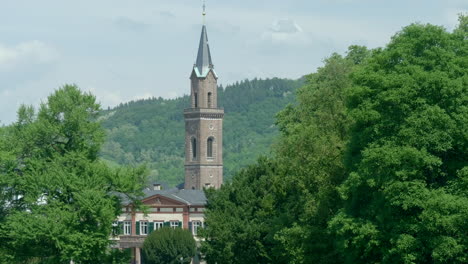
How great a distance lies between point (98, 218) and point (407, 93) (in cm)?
1831

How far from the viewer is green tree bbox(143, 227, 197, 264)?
363 ft

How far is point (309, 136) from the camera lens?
52031mm

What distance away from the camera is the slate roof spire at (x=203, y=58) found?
563ft

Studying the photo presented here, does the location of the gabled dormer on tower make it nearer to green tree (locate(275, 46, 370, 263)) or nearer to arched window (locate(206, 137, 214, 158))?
arched window (locate(206, 137, 214, 158))

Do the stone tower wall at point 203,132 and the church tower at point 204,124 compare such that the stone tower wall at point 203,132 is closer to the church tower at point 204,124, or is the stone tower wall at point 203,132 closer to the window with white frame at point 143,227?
the church tower at point 204,124

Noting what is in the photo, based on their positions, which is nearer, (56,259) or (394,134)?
(394,134)

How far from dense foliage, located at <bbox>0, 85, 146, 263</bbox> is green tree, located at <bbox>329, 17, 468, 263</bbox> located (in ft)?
47.1

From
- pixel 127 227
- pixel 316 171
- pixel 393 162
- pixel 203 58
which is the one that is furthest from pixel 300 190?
pixel 203 58

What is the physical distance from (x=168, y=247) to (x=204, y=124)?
206 ft

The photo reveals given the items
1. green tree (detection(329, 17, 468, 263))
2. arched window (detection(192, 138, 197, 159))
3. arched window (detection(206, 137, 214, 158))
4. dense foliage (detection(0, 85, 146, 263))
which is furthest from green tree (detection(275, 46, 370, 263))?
arched window (detection(192, 138, 197, 159))

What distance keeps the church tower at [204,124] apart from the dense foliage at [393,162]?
117 m

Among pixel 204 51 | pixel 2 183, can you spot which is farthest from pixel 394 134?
pixel 204 51

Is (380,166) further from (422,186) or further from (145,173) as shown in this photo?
(145,173)

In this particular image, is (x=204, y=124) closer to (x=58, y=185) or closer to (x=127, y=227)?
(x=127, y=227)
